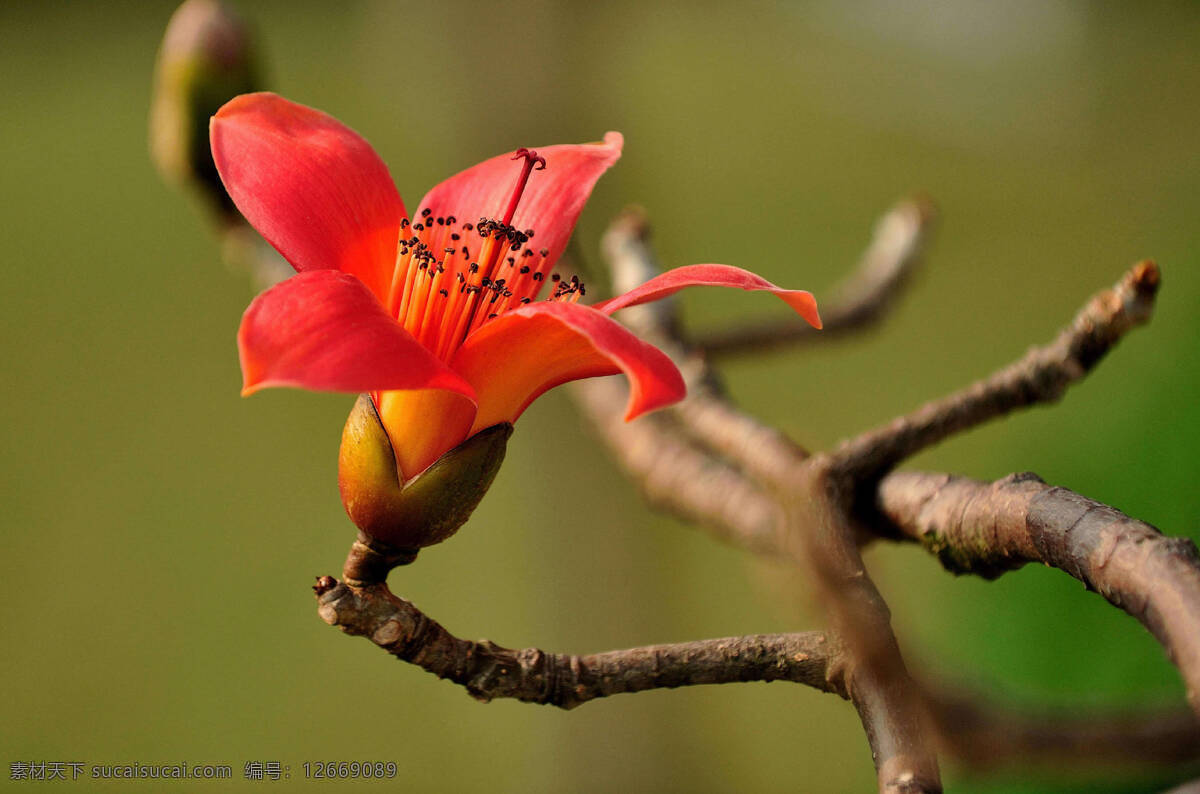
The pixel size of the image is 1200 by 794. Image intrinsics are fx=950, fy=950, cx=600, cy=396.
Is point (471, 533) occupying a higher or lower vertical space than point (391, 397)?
higher

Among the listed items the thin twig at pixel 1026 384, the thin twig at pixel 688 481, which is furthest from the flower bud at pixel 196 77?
→ the thin twig at pixel 1026 384

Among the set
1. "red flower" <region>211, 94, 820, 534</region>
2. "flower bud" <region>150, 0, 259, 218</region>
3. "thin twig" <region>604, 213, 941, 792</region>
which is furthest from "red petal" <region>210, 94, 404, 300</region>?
"flower bud" <region>150, 0, 259, 218</region>

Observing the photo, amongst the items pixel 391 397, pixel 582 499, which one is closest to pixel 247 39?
pixel 391 397

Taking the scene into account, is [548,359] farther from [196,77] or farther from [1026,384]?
[196,77]

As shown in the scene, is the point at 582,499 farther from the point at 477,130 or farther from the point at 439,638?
the point at 439,638

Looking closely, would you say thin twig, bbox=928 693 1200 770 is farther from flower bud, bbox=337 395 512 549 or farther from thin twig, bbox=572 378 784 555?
flower bud, bbox=337 395 512 549

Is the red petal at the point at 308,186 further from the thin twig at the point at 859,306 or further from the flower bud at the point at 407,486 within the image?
the thin twig at the point at 859,306

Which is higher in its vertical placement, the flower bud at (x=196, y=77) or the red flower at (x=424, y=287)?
the flower bud at (x=196, y=77)
